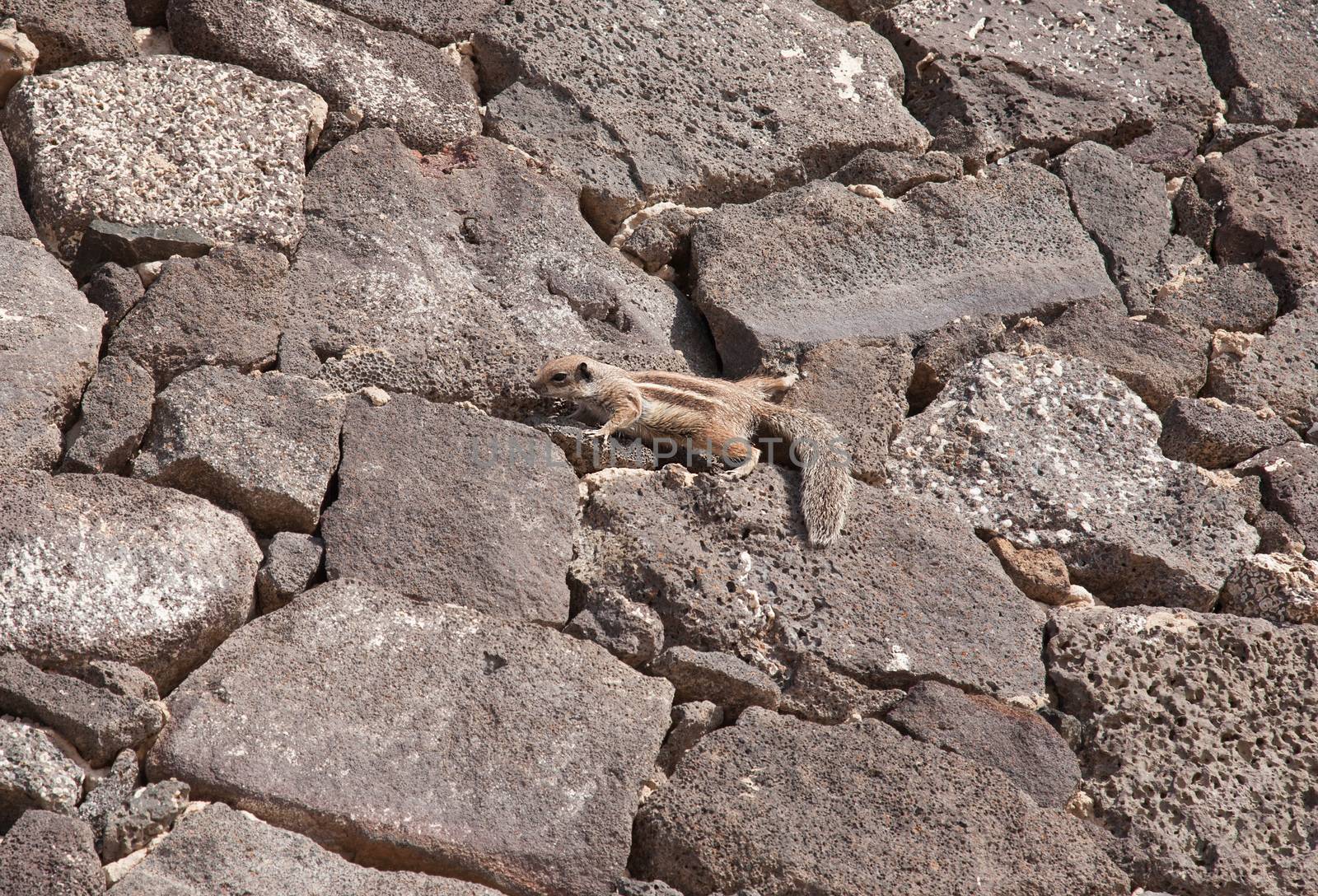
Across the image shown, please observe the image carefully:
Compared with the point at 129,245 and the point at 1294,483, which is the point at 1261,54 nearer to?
the point at 1294,483

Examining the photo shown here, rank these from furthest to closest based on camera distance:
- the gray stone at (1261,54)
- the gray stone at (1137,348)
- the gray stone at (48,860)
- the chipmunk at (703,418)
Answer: the gray stone at (1261,54)
the gray stone at (1137,348)
the chipmunk at (703,418)
the gray stone at (48,860)

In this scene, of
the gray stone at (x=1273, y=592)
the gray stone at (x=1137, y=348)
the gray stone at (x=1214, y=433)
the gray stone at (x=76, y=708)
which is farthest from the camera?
the gray stone at (x=1137, y=348)

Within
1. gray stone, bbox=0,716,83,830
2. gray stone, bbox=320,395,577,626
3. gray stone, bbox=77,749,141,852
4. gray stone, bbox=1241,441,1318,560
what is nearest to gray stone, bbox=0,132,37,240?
gray stone, bbox=320,395,577,626

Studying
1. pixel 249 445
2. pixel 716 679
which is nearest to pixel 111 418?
pixel 249 445

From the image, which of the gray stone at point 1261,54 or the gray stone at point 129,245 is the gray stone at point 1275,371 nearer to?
the gray stone at point 1261,54

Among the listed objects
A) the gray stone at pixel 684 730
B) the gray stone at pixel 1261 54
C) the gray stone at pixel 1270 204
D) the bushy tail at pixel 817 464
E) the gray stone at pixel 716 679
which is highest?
the gray stone at pixel 1261 54

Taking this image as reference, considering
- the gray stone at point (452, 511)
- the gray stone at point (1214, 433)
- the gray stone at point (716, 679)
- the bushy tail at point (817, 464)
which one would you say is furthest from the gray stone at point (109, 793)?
the gray stone at point (1214, 433)

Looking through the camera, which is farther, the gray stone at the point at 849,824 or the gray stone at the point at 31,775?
the gray stone at the point at 849,824

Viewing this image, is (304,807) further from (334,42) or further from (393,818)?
(334,42)
